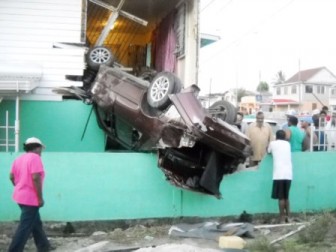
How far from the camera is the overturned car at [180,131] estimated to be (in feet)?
28.0

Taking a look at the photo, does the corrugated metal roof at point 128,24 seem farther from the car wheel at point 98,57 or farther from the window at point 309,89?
the window at point 309,89

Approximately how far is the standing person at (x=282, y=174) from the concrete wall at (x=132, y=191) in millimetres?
292

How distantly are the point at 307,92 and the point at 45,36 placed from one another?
59599mm

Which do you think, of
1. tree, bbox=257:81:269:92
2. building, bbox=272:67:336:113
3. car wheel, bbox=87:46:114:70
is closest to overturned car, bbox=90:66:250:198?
car wheel, bbox=87:46:114:70

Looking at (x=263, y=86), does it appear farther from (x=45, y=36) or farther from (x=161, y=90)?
(x=161, y=90)

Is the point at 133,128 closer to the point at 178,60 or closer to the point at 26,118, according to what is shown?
the point at 26,118

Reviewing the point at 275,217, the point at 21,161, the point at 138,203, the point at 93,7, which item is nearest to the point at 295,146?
the point at 275,217

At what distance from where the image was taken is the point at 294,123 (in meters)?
10.7

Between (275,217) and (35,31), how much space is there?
21.4 ft

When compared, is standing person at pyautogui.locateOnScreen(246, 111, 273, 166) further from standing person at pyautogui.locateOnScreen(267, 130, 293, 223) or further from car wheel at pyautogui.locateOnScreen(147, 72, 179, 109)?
car wheel at pyautogui.locateOnScreen(147, 72, 179, 109)

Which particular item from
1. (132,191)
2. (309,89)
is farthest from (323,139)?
(309,89)

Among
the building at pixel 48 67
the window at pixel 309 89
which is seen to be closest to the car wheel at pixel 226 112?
the building at pixel 48 67

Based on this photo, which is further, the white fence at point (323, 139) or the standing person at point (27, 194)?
the white fence at point (323, 139)

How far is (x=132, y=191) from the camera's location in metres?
9.09
